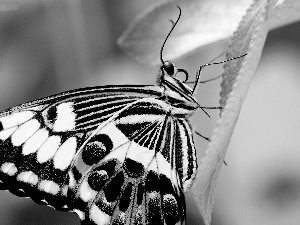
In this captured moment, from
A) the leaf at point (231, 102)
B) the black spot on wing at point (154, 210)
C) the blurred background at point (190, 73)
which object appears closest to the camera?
the leaf at point (231, 102)

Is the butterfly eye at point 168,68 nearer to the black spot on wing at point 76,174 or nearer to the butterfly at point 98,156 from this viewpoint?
the butterfly at point 98,156

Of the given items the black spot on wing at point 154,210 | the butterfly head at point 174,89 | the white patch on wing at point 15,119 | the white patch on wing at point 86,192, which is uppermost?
the butterfly head at point 174,89

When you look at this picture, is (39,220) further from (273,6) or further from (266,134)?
(273,6)

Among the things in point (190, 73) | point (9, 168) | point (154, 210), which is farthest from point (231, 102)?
point (190, 73)

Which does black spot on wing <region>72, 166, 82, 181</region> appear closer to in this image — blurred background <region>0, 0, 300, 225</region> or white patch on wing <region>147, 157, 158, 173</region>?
white patch on wing <region>147, 157, 158, 173</region>

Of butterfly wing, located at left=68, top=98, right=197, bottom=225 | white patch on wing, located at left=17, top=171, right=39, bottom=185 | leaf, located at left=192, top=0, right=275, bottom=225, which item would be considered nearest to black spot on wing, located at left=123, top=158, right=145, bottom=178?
butterfly wing, located at left=68, top=98, right=197, bottom=225

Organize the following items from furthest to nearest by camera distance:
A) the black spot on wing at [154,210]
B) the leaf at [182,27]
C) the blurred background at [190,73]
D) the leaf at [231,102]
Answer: the blurred background at [190,73] → the black spot on wing at [154,210] → the leaf at [182,27] → the leaf at [231,102]

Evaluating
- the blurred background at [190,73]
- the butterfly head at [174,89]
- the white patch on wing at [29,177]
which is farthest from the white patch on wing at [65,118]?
the blurred background at [190,73]
